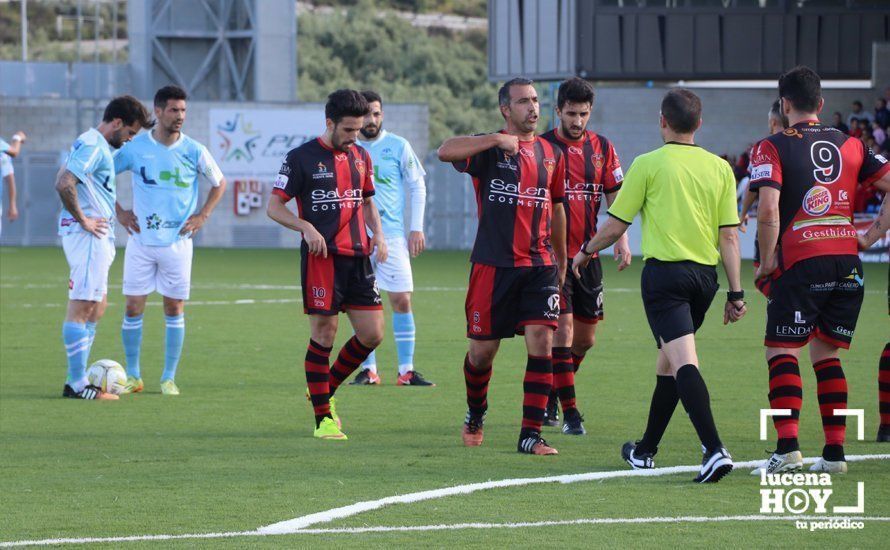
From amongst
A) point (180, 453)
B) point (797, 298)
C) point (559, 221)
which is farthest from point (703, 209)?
point (180, 453)

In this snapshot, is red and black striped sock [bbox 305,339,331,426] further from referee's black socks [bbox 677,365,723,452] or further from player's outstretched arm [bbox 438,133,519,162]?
referee's black socks [bbox 677,365,723,452]

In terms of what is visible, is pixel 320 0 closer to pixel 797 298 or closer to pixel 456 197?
pixel 456 197

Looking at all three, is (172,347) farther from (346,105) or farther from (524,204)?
(524,204)

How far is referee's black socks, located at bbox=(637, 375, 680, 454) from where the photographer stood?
777 centimetres

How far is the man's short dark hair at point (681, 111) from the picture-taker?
24.7 ft

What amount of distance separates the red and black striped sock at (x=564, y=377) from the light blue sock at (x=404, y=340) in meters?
2.81

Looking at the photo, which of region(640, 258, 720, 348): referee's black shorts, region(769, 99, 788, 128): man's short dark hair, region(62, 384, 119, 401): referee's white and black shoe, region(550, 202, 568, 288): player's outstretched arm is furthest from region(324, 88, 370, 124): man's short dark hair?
region(62, 384, 119, 401): referee's white and black shoe

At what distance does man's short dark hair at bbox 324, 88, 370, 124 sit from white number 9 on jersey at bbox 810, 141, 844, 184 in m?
2.79

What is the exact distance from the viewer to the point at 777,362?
7648 mm

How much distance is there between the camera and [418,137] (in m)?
42.5

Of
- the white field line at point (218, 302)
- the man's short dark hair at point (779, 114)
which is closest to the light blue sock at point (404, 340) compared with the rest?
the man's short dark hair at point (779, 114)

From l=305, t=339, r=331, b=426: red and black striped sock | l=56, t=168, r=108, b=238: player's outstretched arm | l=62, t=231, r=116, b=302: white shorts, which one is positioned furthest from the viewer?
l=62, t=231, r=116, b=302: white shorts

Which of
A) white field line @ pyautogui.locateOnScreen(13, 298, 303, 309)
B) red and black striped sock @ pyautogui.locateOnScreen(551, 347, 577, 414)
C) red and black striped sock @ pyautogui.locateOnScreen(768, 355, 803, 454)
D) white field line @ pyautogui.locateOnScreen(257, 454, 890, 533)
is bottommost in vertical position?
white field line @ pyautogui.locateOnScreen(13, 298, 303, 309)

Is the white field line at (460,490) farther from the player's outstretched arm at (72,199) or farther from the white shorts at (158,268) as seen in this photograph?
the player's outstretched arm at (72,199)
